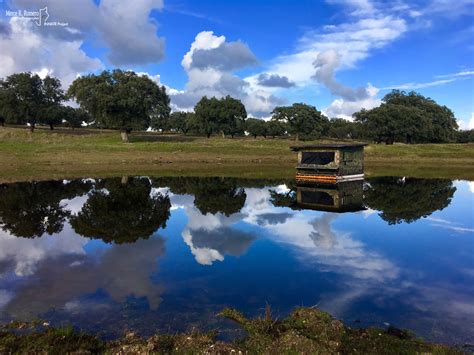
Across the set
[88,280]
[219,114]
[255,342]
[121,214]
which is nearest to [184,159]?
[121,214]

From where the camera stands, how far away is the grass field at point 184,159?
5450cm

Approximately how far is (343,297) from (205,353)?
5.91m

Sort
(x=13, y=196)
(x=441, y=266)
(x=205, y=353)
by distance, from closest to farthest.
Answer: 1. (x=205, y=353)
2. (x=441, y=266)
3. (x=13, y=196)

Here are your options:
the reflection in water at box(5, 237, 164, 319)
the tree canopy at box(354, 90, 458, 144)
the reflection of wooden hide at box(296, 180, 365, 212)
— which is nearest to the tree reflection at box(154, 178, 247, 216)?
the reflection of wooden hide at box(296, 180, 365, 212)

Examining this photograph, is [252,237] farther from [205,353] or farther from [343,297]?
[205,353]

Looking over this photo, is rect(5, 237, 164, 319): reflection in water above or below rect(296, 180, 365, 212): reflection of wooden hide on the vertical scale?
above

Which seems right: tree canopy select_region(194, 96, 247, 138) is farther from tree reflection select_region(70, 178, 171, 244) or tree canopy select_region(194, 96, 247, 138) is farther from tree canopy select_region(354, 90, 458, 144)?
tree reflection select_region(70, 178, 171, 244)

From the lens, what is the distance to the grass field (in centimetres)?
5450

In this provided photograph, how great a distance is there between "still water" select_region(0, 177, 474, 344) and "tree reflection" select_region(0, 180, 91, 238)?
0.55ft

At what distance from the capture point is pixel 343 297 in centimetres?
1229

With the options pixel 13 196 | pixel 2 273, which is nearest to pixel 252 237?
pixel 2 273

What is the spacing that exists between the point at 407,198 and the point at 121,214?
24.4 metres

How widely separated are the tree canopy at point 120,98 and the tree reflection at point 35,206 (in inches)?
1493

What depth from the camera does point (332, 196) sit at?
36.5 metres
